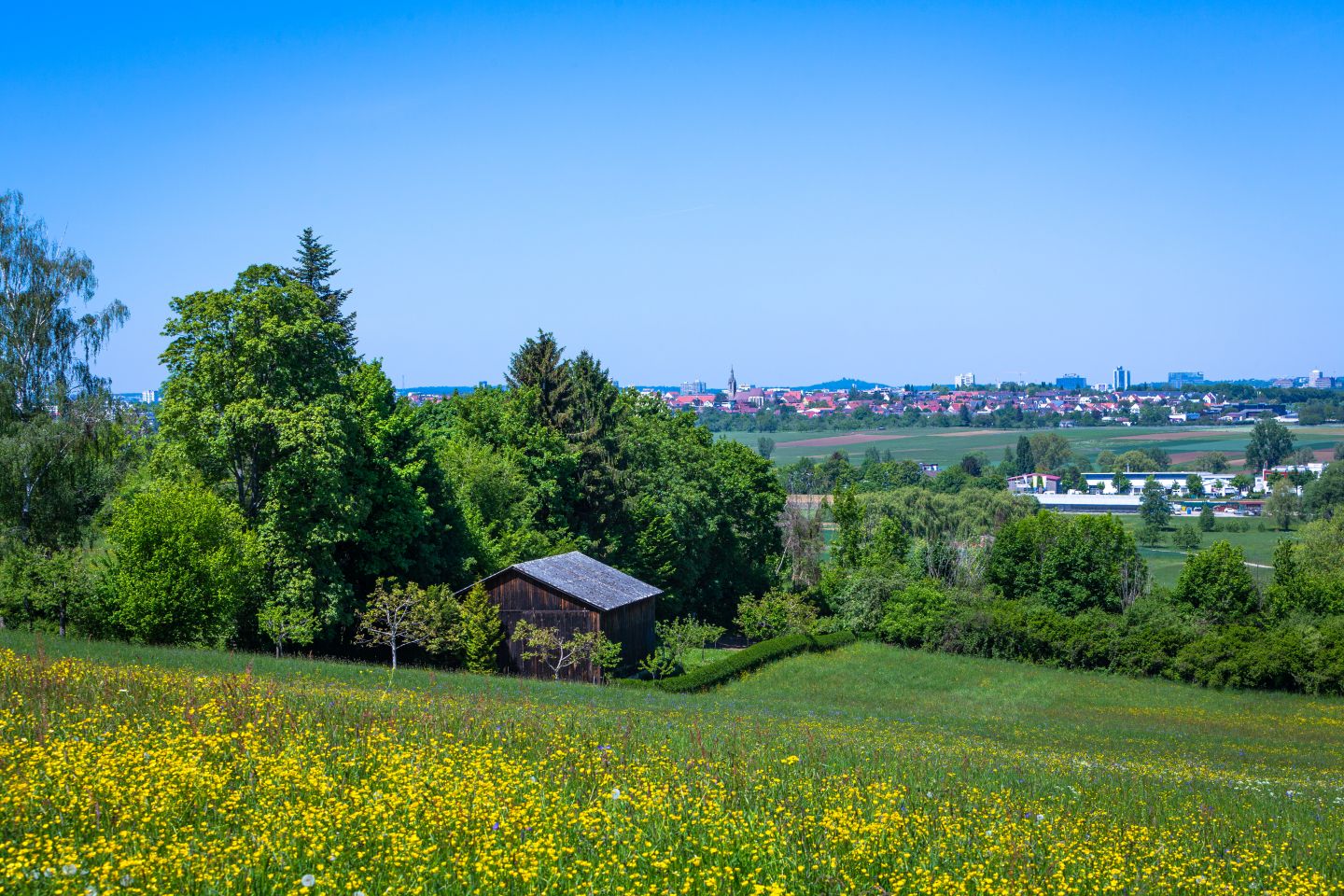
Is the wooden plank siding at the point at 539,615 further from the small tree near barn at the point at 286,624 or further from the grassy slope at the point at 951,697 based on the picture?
the small tree near barn at the point at 286,624

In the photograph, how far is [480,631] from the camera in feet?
138

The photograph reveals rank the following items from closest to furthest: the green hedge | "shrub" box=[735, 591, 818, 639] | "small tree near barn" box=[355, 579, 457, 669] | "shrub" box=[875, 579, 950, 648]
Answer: "small tree near barn" box=[355, 579, 457, 669] < the green hedge < "shrub" box=[875, 579, 950, 648] < "shrub" box=[735, 591, 818, 639]

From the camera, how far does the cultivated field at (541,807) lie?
27.0ft

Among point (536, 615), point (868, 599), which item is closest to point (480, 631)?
point (536, 615)

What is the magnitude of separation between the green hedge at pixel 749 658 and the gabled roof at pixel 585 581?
4171 millimetres

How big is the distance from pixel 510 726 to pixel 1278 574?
217 feet

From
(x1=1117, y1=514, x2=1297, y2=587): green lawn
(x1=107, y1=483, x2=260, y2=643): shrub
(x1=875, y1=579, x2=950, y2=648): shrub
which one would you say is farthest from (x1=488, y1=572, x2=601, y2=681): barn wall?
(x1=1117, y1=514, x2=1297, y2=587): green lawn

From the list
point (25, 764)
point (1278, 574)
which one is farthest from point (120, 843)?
point (1278, 574)

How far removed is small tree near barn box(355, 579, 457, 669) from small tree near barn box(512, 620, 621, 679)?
117 inches

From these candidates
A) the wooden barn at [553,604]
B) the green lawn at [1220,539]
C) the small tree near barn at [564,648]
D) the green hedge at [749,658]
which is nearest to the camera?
the small tree near barn at [564,648]

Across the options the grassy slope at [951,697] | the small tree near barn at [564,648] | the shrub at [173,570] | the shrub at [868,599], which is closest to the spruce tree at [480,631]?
the small tree near barn at [564,648]

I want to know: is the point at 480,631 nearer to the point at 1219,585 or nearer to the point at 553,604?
the point at 553,604

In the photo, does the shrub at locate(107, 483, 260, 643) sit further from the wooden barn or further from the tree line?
the wooden barn

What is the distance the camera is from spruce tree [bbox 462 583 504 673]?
41.8 meters
